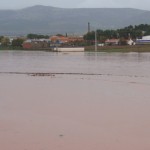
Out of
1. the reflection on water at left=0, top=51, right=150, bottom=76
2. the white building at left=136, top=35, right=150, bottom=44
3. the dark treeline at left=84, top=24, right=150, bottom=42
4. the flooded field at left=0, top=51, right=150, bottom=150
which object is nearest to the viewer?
the flooded field at left=0, top=51, right=150, bottom=150

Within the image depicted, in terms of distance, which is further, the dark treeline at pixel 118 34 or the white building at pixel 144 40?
the dark treeline at pixel 118 34

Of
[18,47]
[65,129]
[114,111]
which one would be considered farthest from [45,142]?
→ [18,47]

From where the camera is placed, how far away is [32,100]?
12.1m

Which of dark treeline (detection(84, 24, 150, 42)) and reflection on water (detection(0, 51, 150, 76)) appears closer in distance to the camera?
reflection on water (detection(0, 51, 150, 76))

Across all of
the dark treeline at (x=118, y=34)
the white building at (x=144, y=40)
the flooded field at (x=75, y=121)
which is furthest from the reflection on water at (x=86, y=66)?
the dark treeline at (x=118, y=34)

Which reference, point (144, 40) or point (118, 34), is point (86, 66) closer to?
point (144, 40)

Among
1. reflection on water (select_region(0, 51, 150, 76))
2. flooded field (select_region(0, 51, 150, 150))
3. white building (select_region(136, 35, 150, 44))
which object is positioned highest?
flooded field (select_region(0, 51, 150, 150))

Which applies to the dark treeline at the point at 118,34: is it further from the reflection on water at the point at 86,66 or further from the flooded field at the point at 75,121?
the flooded field at the point at 75,121

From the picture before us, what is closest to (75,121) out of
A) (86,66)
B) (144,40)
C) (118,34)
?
(86,66)

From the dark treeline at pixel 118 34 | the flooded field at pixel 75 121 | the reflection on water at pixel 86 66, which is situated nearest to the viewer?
the flooded field at pixel 75 121

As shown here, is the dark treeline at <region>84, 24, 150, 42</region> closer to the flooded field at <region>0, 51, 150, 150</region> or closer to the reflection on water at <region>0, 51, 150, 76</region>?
the reflection on water at <region>0, 51, 150, 76</region>

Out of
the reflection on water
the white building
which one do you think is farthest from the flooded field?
the white building

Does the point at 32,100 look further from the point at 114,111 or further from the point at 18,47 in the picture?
the point at 18,47

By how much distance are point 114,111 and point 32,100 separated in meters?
2.90
